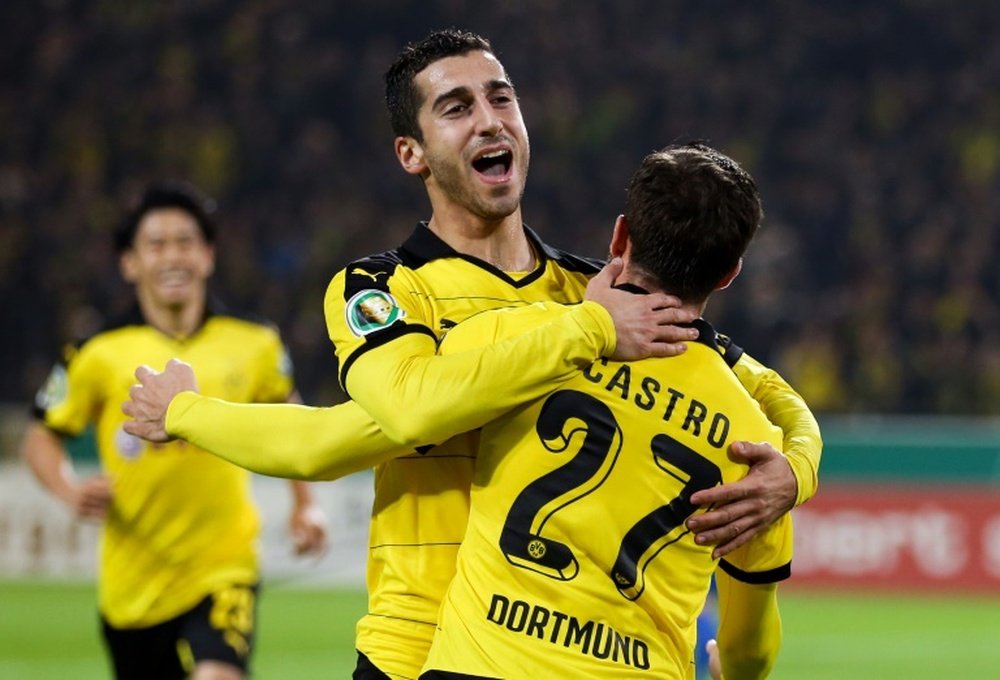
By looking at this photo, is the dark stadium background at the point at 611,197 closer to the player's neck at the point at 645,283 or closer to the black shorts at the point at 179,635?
the black shorts at the point at 179,635

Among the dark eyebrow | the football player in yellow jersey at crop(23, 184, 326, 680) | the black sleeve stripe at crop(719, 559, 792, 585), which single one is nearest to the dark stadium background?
the football player in yellow jersey at crop(23, 184, 326, 680)

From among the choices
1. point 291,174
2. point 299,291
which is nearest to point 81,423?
point 299,291

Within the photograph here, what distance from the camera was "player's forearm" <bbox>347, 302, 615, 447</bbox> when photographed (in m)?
3.14

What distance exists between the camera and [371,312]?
11.4 feet

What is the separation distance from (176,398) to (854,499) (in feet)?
37.1

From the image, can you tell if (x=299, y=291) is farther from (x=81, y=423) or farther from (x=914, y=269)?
(x=81, y=423)

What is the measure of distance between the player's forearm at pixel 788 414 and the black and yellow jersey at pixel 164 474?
9.93ft

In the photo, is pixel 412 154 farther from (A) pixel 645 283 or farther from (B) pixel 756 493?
(B) pixel 756 493

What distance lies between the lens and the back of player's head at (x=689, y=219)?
3176 mm

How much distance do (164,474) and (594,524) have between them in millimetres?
3701

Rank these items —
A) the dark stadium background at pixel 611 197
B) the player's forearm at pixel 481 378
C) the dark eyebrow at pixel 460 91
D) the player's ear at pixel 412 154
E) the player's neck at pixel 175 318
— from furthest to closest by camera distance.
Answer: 1. the dark stadium background at pixel 611 197
2. the player's neck at pixel 175 318
3. the player's ear at pixel 412 154
4. the dark eyebrow at pixel 460 91
5. the player's forearm at pixel 481 378

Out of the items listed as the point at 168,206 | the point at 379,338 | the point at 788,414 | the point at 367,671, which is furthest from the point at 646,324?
the point at 168,206

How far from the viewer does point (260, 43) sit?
20.4 metres

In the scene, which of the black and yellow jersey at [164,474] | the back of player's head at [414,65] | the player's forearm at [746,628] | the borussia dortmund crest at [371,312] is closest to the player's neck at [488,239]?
the back of player's head at [414,65]
